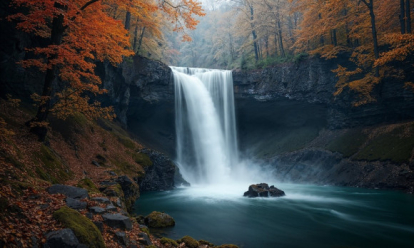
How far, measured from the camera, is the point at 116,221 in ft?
18.4

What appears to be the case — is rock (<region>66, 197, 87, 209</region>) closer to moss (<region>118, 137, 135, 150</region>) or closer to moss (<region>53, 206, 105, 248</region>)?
moss (<region>53, 206, 105, 248</region>)

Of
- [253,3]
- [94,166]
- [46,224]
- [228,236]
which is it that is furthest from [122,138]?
[253,3]

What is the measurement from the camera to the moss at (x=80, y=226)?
4109 millimetres

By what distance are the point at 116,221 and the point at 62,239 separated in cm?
191

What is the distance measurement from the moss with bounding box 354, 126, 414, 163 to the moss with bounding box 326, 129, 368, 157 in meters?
0.87

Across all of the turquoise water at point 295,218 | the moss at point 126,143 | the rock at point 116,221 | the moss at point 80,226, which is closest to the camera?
the moss at point 80,226

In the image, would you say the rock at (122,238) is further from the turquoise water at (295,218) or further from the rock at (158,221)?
the rock at (158,221)

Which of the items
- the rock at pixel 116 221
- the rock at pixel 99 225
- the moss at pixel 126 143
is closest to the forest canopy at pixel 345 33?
the moss at pixel 126 143

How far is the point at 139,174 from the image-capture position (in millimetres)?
15711

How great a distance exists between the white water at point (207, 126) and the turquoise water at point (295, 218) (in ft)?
30.9

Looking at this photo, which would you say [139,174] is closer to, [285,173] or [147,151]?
[147,151]

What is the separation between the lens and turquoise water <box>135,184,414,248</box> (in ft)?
27.7

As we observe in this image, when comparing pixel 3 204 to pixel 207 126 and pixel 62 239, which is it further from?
pixel 207 126

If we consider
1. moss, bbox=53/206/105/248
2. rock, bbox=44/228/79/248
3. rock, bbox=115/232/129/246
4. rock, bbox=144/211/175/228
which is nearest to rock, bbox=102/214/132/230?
rock, bbox=115/232/129/246
